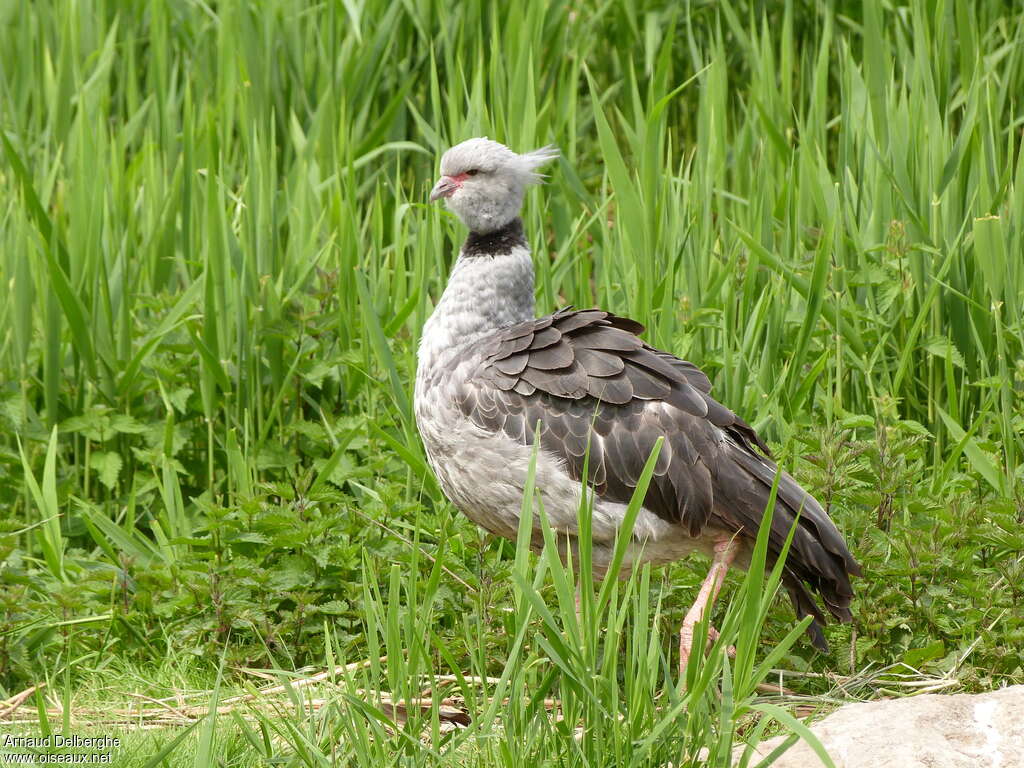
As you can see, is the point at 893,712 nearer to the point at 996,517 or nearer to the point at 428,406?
the point at 996,517

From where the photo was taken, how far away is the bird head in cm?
369

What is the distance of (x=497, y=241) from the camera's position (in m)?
3.69

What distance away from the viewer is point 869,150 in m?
→ 4.49

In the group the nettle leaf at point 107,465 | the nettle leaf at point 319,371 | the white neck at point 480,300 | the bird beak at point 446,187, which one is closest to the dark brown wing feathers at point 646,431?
the white neck at point 480,300

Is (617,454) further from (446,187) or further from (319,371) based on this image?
(319,371)

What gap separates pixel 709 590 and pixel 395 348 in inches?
60.2

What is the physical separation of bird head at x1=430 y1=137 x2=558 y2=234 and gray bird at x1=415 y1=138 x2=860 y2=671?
1.41 ft

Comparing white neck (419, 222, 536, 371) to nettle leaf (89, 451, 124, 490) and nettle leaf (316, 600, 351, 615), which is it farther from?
nettle leaf (89, 451, 124, 490)

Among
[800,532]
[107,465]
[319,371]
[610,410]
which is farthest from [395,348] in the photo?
[800,532]

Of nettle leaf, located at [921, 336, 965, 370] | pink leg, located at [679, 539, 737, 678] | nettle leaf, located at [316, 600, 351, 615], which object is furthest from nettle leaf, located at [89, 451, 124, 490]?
nettle leaf, located at [921, 336, 965, 370]

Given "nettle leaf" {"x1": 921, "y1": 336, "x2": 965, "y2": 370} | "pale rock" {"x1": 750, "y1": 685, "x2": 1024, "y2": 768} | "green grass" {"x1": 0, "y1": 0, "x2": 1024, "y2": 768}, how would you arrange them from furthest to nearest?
"nettle leaf" {"x1": 921, "y1": 336, "x2": 965, "y2": 370} < "green grass" {"x1": 0, "y1": 0, "x2": 1024, "y2": 768} < "pale rock" {"x1": 750, "y1": 685, "x2": 1024, "y2": 768}

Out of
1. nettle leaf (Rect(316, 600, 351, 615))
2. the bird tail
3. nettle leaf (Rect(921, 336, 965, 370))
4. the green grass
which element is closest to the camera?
the bird tail

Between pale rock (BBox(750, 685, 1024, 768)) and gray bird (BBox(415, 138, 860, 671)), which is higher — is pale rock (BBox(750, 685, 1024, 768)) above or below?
below

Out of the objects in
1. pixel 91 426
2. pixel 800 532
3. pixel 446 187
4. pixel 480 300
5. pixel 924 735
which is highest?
pixel 446 187
